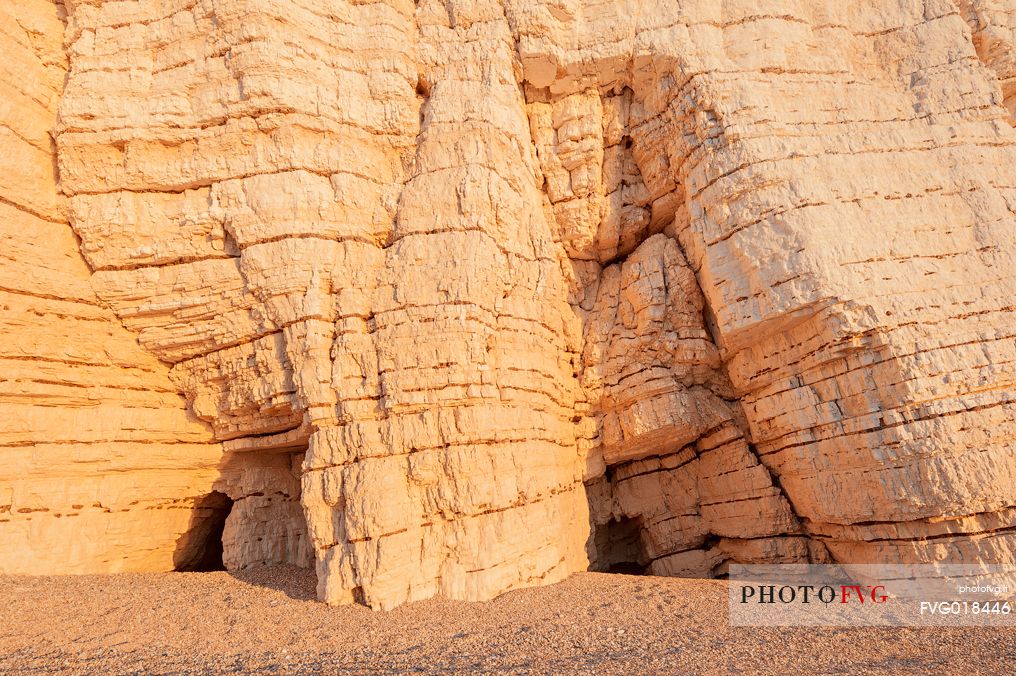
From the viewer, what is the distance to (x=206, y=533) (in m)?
9.05

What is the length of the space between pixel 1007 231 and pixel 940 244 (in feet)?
3.17

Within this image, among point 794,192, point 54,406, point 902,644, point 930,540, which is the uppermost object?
point 794,192

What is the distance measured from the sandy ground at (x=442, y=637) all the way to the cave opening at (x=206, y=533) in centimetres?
208

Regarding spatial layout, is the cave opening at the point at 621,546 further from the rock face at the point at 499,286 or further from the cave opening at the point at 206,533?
the cave opening at the point at 206,533

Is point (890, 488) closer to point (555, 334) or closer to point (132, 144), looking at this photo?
point (555, 334)

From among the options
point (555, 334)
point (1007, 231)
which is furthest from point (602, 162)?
point (1007, 231)

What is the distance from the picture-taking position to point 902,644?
470 cm

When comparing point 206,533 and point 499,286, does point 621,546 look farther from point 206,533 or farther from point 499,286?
point 206,533

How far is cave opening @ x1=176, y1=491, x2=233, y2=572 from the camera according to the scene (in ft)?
28.9

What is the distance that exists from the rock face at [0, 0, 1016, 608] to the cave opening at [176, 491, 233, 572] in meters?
0.08

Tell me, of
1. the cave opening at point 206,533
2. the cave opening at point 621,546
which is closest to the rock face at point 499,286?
the cave opening at point 206,533

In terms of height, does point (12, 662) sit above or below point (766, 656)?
above

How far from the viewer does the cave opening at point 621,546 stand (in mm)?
10102

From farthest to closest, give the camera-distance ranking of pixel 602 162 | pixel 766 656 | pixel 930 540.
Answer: pixel 602 162 < pixel 930 540 < pixel 766 656
